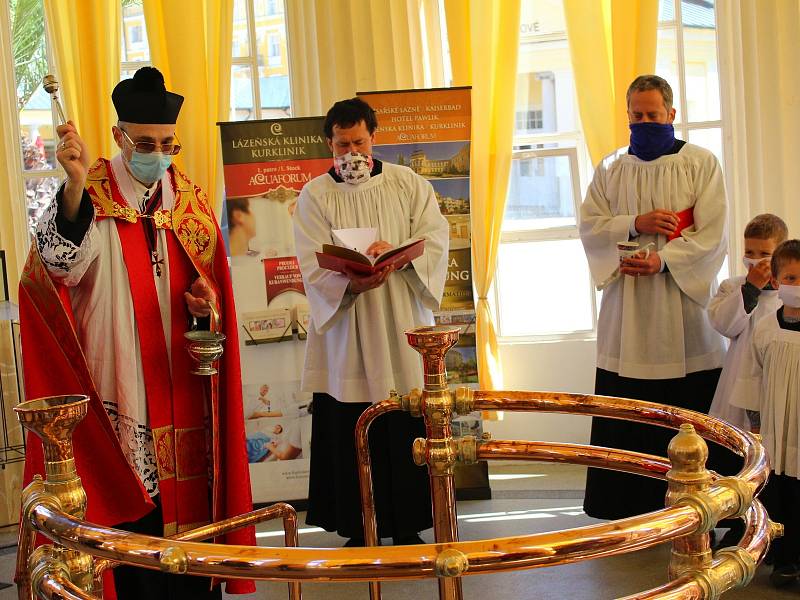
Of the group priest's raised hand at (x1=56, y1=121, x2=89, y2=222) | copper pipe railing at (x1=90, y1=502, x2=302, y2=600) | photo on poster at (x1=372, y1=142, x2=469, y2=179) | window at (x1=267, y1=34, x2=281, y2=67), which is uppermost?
window at (x1=267, y1=34, x2=281, y2=67)

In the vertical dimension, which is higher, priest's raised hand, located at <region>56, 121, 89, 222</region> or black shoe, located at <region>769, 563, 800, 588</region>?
priest's raised hand, located at <region>56, 121, 89, 222</region>

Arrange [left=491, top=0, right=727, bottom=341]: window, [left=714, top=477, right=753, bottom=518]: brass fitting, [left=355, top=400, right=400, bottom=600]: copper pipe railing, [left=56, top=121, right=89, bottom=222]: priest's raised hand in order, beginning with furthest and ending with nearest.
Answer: [left=491, top=0, right=727, bottom=341]: window → [left=56, top=121, right=89, bottom=222]: priest's raised hand → [left=355, top=400, right=400, bottom=600]: copper pipe railing → [left=714, top=477, right=753, bottom=518]: brass fitting

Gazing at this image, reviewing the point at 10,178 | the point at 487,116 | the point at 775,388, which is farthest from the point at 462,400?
the point at 10,178

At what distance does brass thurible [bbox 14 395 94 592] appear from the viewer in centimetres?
118

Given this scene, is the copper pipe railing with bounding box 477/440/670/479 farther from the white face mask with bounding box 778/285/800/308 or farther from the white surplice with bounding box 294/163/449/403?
the white surplice with bounding box 294/163/449/403

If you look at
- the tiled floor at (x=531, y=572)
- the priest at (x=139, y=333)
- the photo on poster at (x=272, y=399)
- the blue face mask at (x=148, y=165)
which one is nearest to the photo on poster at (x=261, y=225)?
the photo on poster at (x=272, y=399)

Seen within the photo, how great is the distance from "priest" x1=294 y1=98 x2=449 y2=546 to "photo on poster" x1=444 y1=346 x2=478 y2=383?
4.05 ft

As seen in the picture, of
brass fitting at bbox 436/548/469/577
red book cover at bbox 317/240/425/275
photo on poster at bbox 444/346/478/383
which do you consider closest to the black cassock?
red book cover at bbox 317/240/425/275

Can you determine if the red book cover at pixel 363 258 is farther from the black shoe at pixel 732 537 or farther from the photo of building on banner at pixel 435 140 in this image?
the black shoe at pixel 732 537

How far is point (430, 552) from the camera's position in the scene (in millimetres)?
987

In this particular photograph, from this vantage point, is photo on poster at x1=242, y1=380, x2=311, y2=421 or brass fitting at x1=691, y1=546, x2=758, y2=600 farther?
photo on poster at x1=242, y1=380, x2=311, y2=421

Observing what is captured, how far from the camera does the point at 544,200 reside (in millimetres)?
6840

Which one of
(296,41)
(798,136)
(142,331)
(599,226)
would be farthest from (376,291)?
(798,136)

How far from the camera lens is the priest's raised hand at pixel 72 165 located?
9.68 feet
